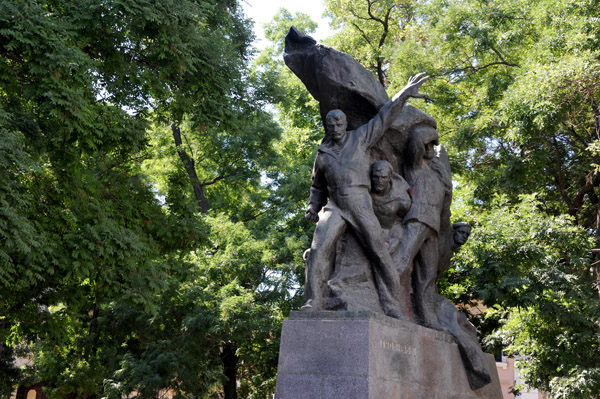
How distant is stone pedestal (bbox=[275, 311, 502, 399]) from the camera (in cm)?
655

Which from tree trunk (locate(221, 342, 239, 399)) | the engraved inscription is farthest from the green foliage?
tree trunk (locate(221, 342, 239, 399))

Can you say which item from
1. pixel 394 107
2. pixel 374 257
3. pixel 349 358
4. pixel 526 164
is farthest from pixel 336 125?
pixel 526 164

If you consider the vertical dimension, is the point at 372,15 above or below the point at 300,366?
above

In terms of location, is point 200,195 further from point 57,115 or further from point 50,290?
point 57,115

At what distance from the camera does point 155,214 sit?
1452cm

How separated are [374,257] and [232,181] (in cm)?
1784

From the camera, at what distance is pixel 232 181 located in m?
25.2

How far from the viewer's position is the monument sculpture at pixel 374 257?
6734 millimetres

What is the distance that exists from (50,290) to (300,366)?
809 cm

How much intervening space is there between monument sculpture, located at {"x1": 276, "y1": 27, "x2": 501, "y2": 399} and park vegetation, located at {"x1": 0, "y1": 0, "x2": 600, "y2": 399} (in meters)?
4.44

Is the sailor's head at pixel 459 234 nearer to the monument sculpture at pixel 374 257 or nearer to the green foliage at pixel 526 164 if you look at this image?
the monument sculpture at pixel 374 257

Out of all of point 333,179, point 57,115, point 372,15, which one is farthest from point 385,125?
point 372,15

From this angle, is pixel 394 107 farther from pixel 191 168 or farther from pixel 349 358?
pixel 191 168

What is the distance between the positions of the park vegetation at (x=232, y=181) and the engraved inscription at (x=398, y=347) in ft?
19.3
